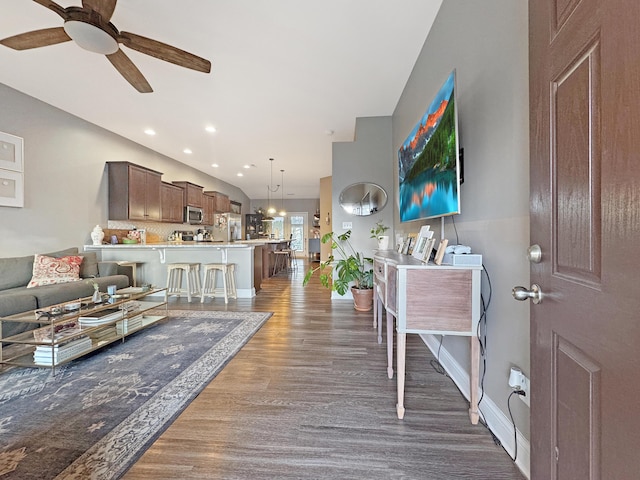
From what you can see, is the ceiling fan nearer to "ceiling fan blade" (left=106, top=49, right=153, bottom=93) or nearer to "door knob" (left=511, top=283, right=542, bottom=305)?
"ceiling fan blade" (left=106, top=49, right=153, bottom=93)

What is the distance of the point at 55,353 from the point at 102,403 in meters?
0.76

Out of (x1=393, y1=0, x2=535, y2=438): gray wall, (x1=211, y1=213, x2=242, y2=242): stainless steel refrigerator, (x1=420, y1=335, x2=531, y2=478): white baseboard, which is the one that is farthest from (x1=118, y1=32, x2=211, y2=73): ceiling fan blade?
(x1=211, y1=213, x2=242, y2=242): stainless steel refrigerator

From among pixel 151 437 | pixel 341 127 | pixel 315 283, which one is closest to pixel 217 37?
pixel 341 127

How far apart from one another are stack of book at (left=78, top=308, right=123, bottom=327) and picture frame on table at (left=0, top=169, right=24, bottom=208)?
2.17 meters

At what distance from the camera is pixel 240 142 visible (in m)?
5.48

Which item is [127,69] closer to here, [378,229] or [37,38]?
[37,38]

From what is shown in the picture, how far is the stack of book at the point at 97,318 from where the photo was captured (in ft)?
8.11

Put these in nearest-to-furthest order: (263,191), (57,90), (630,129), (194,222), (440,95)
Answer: (630,129) < (440,95) < (57,90) < (194,222) < (263,191)

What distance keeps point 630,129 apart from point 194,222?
25.8ft

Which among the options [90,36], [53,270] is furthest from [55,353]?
[90,36]

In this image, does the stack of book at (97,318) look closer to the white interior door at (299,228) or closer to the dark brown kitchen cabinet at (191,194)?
the dark brown kitchen cabinet at (191,194)

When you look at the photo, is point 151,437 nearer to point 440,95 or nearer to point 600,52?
point 600,52

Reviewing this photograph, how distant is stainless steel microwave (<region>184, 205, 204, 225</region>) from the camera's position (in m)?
6.90

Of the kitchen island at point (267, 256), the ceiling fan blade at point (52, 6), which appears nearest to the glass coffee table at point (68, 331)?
the ceiling fan blade at point (52, 6)
